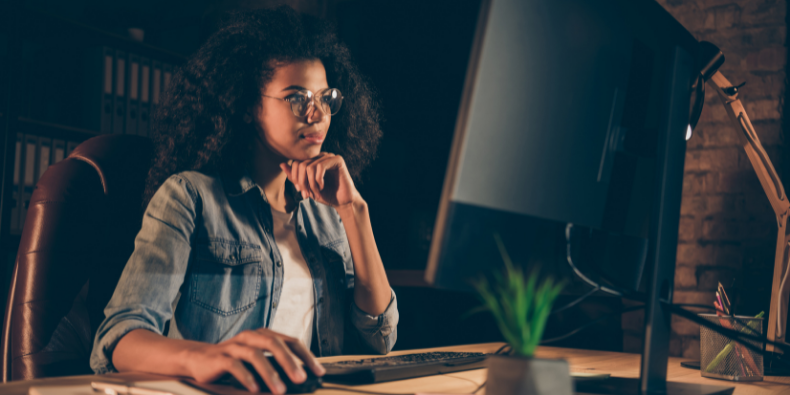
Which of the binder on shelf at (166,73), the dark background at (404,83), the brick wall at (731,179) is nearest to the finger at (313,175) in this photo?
the brick wall at (731,179)

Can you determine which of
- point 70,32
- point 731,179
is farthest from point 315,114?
point 70,32

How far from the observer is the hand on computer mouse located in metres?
0.60

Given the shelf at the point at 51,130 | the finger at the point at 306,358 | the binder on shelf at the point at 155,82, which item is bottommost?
the finger at the point at 306,358

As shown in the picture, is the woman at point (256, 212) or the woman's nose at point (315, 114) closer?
the woman at point (256, 212)

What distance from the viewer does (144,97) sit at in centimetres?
245

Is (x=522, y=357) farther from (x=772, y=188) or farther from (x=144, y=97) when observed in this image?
(x=144, y=97)

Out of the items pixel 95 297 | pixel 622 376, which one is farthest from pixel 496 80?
pixel 95 297

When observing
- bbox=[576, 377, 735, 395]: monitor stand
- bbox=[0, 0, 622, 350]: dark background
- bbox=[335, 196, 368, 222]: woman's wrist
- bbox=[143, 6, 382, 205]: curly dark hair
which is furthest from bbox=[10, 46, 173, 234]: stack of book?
bbox=[576, 377, 735, 395]: monitor stand

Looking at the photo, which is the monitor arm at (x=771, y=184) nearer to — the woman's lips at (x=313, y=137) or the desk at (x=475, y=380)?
the desk at (x=475, y=380)

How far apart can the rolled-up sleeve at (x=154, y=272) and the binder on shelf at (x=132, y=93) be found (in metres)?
1.43

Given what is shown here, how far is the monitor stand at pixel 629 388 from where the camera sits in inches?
27.2

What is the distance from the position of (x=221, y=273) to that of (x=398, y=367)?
539 mm

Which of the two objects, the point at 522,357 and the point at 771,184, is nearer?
the point at 522,357

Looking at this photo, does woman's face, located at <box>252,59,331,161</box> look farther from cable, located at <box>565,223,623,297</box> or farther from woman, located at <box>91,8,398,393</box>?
cable, located at <box>565,223,623,297</box>
